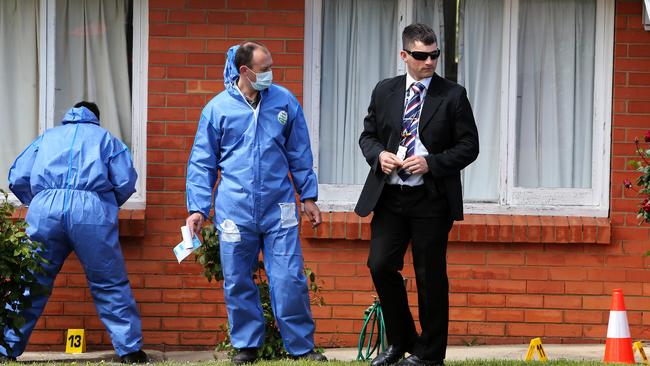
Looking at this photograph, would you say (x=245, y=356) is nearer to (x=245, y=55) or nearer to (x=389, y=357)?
(x=389, y=357)

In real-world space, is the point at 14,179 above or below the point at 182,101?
below

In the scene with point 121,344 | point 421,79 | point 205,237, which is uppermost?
point 421,79

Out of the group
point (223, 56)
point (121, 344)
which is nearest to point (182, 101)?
point (223, 56)

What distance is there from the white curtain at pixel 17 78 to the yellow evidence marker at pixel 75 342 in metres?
1.22

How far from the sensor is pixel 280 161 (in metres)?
7.45

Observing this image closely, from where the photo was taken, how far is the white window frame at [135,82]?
9203mm

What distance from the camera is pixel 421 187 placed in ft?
22.2

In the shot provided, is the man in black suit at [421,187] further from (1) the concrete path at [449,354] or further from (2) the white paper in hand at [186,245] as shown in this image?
(1) the concrete path at [449,354]

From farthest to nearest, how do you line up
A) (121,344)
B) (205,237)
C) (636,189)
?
(636,189)
(121,344)
(205,237)

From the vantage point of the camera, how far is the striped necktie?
6.83 meters

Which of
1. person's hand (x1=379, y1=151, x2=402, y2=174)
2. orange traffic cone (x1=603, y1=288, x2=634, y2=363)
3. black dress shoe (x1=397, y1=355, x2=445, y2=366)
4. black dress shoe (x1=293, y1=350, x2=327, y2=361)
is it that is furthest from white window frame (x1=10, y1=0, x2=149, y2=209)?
orange traffic cone (x1=603, y1=288, x2=634, y2=363)

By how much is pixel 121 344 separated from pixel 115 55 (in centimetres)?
220

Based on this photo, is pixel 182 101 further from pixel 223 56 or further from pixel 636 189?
pixel 636 189

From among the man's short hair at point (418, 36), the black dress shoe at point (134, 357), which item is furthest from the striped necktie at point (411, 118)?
the black dress shoe at point (134, 357)
